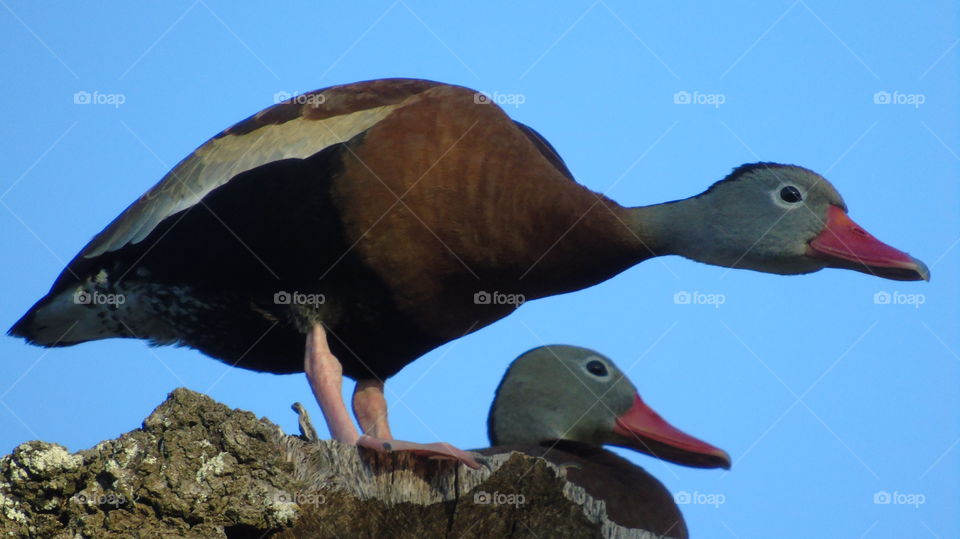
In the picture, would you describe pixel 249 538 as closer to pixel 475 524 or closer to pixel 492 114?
pixel 475 524

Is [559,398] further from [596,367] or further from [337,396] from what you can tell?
[337,396]

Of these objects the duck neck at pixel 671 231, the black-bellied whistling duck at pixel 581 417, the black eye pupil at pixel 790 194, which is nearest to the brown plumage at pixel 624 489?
the black-bellied whistling duck at pixel 581 417

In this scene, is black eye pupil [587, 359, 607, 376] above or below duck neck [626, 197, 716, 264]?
below

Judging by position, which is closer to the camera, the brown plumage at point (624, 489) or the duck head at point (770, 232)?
the brown plumage at point (624, 489)

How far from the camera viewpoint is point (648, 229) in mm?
5172

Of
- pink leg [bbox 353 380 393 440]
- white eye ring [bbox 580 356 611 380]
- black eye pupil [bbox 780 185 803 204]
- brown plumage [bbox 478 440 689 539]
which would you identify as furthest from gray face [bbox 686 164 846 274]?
pink leg [bbox 353 380 393 440]

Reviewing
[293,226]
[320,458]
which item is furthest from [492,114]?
[320,458]

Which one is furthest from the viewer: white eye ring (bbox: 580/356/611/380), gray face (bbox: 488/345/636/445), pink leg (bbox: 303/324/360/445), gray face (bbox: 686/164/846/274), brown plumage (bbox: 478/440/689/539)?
gray face (bbox: 686/164/846/274)

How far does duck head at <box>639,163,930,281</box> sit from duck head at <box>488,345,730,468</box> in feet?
2.14

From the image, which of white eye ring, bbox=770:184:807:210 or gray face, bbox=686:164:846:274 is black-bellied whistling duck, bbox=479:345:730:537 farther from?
white eye ring, bbox=770:184:807:210

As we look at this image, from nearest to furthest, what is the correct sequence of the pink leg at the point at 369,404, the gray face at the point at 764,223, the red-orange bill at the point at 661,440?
the red-orange bill at the point at 661,440 < the gray face at the point at 764,223 < the pink leg at the point at 369,404

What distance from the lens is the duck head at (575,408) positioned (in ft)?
16.2

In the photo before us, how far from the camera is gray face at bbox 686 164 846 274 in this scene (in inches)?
205

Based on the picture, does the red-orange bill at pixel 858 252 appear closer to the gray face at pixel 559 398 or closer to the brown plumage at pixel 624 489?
the gray face at pixel 559 398
